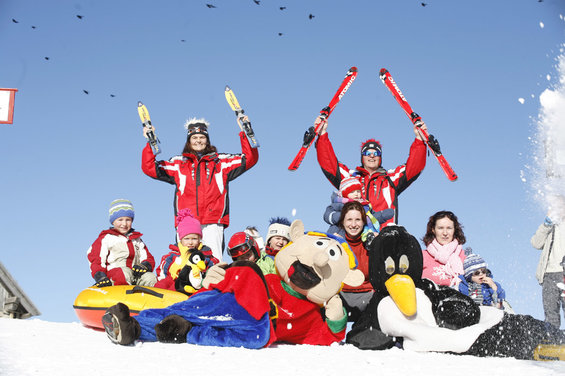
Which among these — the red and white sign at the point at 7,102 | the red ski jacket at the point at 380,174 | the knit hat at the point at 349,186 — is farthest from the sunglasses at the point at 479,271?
the red and white sign at the point at 7,102

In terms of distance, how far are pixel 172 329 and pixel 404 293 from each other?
4.71 ft

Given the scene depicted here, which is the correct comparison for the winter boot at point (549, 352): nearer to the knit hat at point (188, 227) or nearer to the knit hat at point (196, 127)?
the knit hat at point (188, 227)

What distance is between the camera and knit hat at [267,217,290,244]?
5430 millimetres

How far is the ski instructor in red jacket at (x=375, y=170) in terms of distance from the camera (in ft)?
18.8

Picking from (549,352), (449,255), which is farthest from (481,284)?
(549,352)

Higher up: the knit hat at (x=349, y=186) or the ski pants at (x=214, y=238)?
the knit hat at (x=349, y=186)

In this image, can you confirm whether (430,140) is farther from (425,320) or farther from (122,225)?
(122,225)

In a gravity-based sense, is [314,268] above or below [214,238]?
below

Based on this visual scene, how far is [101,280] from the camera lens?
4.93 m

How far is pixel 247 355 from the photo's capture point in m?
3.18

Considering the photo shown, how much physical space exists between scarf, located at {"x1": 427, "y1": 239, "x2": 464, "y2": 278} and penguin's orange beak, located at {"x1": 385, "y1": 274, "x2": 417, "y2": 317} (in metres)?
1.30

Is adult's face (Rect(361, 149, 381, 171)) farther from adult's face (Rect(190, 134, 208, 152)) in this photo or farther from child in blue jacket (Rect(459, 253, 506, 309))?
adult's face (Rect(190, 134, 208, 152))

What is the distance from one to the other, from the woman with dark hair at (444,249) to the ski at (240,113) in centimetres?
196

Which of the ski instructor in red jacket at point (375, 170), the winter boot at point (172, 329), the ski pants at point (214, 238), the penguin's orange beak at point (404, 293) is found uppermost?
the ski instructor in red jacket at point (375, 170)
